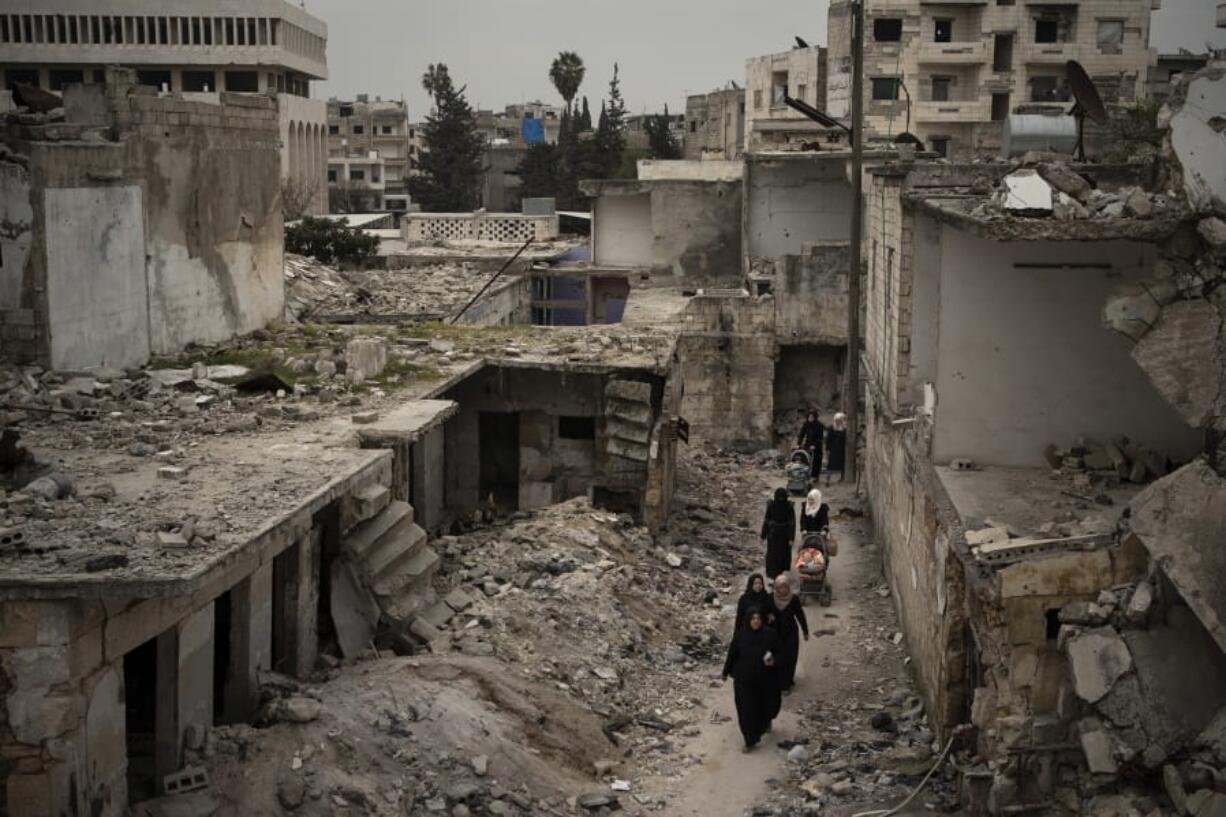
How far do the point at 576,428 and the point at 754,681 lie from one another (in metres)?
7.51

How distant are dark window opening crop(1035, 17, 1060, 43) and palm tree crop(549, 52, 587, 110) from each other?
33957mm

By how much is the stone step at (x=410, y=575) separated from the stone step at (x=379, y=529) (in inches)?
10.4

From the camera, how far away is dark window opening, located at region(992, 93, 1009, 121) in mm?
43188

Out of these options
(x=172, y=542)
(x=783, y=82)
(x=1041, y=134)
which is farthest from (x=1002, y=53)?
(x=172, y=542)

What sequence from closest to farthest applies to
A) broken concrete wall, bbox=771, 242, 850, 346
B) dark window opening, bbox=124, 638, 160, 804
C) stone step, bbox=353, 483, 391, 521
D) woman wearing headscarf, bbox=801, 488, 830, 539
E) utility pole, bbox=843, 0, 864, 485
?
dark window opening, bbox=124, 638, 160, 804 < stone step, bbox=353, 483, 391, 521 < woman wearing headscarf, bbox=801, 488, 830, 539 < utility pole, bbox=843, 0, 864, 485 < broken concrete wall, bbox=771, 242, 850, 346

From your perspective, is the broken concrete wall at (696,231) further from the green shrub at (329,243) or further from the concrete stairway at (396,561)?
the concrete stairway at (396,561)

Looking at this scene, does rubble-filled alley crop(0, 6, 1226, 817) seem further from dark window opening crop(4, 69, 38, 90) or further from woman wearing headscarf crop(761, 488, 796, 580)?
dark window opening crop(4, 69, 38, 90)

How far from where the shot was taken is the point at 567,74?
74062 millimetres

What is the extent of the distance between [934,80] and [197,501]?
36354 millimetres

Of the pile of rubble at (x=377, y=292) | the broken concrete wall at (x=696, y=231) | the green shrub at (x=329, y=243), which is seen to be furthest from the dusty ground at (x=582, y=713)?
the green shrub at (x=329, y=243)

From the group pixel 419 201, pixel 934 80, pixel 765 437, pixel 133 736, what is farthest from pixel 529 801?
pixel 419 201

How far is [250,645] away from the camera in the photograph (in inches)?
422

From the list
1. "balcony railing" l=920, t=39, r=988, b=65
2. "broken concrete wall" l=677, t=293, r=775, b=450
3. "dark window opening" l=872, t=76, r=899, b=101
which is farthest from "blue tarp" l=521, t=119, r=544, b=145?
"broken concrete wall" l=677, t=293, r=775, b=450

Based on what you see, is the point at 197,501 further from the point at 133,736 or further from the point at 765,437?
the point at 765,437
